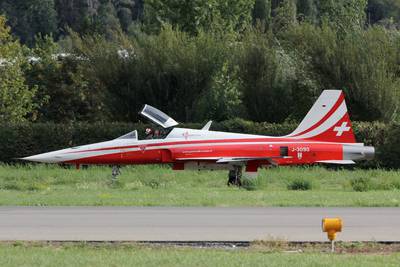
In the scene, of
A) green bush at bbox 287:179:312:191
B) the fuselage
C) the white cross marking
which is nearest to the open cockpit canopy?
the fuselage

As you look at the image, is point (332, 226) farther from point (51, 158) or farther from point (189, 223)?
point (51, 158)

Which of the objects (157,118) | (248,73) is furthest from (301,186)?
(248,73)

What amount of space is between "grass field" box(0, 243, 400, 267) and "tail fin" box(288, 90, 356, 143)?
16.8 metres

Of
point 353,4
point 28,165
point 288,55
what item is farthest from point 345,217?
point 353,4

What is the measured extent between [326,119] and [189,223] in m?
14.4

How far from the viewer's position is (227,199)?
2105cm

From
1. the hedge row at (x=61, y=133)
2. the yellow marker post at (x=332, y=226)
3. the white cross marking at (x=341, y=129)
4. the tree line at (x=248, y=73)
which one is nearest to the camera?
the yellow marker post at (x=332, y=226)

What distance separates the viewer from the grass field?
39.8 ft

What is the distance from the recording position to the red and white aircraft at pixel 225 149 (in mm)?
29375

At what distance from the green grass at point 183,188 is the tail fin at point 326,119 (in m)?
1.24

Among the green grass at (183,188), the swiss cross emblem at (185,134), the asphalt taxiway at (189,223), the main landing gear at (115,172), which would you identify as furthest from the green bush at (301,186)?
the asphalt taxiway at (189,223)

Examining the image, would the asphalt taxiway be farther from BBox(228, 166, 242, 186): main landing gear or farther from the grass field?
BBox(228, 166, 242, 186): main landing gear

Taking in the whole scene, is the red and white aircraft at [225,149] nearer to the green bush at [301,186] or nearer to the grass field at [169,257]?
the green bush at [301,186]

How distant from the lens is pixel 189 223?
53.2 feet
